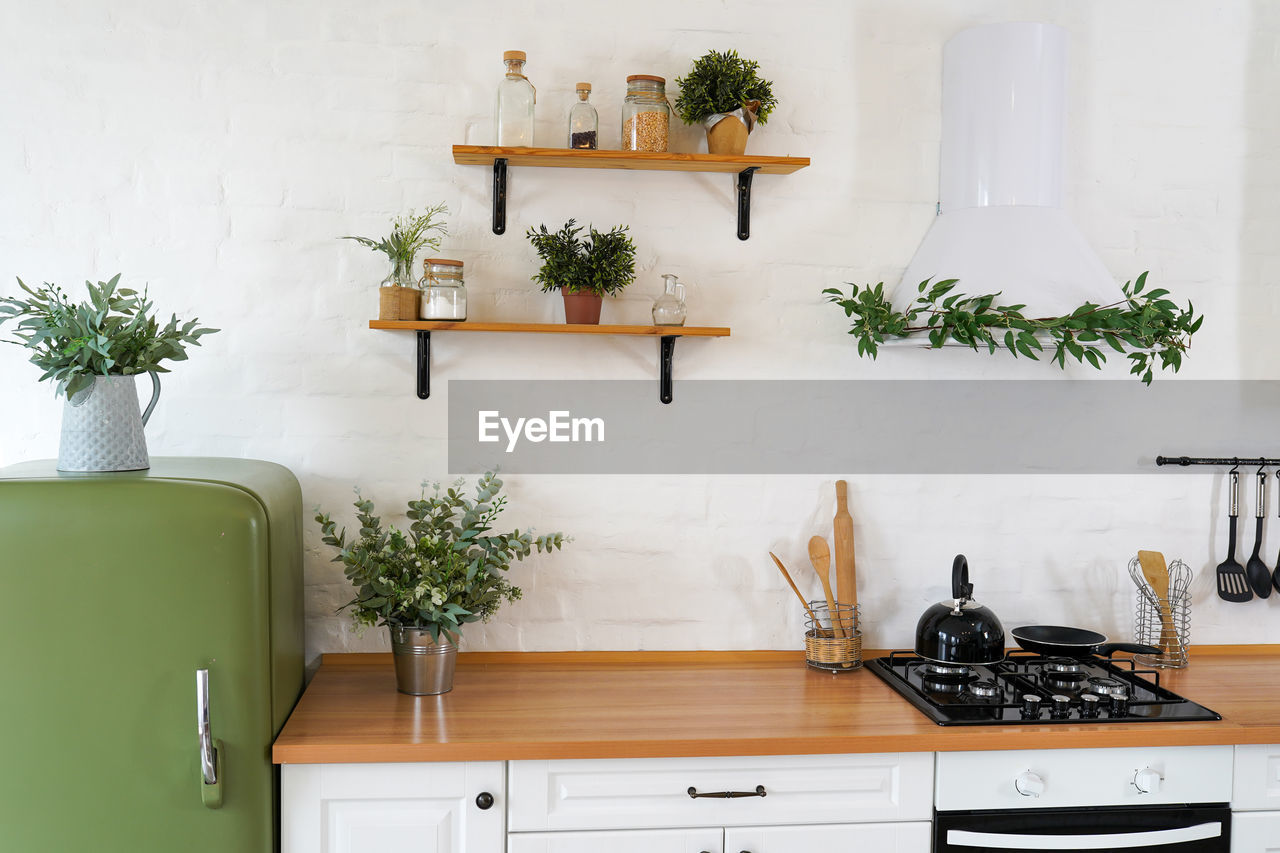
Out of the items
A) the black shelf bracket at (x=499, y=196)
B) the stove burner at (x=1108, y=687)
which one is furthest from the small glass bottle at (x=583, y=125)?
the stove burner at (x=1108, y=687)

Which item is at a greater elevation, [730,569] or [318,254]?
[318,254]

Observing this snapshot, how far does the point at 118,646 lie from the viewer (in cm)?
156

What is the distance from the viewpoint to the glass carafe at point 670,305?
2.08 metres

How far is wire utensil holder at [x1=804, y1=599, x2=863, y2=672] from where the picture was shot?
7.08 feet

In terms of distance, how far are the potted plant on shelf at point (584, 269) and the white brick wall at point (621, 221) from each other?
0.35 ft

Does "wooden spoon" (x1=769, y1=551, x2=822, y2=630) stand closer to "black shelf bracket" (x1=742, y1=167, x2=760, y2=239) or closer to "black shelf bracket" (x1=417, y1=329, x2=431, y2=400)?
"black shelf bracket" (x1=742, y1=167, x2=760, y2=239)

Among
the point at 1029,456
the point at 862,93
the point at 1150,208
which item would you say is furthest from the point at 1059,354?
the point at 862,93

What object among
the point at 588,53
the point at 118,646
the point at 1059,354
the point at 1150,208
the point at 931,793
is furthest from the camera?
the point at 1150,208

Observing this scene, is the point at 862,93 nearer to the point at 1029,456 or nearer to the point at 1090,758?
the point at 1029,456

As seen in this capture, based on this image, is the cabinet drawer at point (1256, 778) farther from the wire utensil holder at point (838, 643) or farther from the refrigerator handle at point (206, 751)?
the refrigerator handle at point (206, 751)

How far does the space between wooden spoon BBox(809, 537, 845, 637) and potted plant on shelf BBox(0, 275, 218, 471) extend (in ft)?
4.78

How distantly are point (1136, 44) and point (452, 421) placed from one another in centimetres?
192

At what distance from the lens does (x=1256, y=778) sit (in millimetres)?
1842
